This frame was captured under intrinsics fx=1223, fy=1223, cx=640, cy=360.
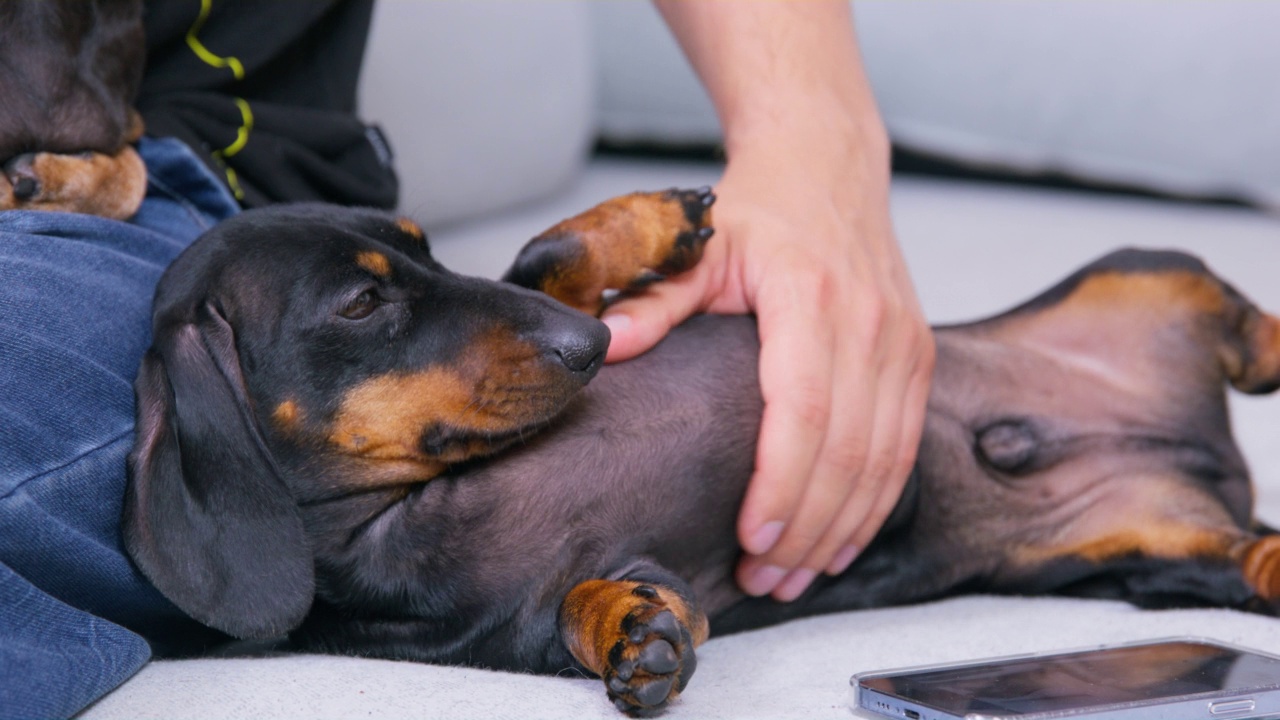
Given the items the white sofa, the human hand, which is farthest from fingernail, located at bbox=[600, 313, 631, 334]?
the white sofa

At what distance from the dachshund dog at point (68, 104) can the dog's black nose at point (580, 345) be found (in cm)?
81

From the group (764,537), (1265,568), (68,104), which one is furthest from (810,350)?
(68,104)

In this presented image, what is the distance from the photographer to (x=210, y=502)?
5.16ft

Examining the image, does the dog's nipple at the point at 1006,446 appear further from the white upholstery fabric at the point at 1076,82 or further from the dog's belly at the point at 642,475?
the white upholstery fabric at the point at 1076,82

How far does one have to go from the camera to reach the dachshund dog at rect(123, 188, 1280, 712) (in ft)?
5.20

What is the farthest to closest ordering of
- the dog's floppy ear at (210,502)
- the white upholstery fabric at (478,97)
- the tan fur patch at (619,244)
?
the white upholstery fabric at (478,97) → the tan fur patch at (619,244) → the dog's floppy ear at (210,502)

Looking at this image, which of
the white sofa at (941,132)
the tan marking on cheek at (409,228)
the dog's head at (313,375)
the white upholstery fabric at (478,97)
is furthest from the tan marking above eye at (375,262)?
the white upholstery fabric at (478,97)

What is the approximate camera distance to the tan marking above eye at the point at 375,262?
176 cm

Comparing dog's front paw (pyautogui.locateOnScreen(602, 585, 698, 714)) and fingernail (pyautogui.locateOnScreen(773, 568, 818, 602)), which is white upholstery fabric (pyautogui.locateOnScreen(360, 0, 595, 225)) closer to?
fingernail (pyautogui.locateOnScreen(773, 568, 818, 602))

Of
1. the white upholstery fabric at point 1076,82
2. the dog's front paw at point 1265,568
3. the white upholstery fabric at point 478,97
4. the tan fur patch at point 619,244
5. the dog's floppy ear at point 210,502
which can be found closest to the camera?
the dog's floppy ear at point 210,502

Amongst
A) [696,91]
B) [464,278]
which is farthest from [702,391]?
[696,91]

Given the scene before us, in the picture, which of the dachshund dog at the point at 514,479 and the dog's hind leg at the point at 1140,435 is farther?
the dog's hind leg at the point at 1140,435

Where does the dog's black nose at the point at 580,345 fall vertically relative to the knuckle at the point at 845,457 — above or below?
above

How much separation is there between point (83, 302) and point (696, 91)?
2592 millimetres
